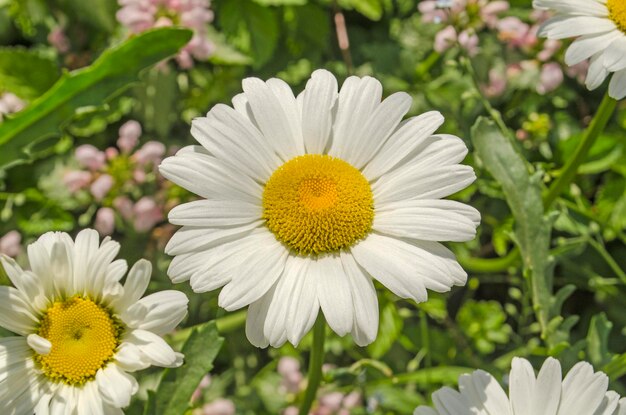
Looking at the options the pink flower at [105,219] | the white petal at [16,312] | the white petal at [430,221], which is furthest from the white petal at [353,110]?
the pink flower at [105,219]

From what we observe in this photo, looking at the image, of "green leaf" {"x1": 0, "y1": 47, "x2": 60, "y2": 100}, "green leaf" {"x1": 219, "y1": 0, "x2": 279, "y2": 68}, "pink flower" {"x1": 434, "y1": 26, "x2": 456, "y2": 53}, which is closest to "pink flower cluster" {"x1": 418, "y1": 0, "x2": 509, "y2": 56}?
"pink flower" {"x1": 434, "y1": 26, "x2": 456, "y2": 53}

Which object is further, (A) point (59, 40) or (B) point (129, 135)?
(A) point (59, 40)

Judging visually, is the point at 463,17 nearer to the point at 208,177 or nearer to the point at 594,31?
the point at 594,31

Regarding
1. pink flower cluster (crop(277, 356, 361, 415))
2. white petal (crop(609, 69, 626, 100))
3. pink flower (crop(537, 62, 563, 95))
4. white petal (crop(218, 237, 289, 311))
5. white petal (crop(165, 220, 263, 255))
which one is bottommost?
pink flower cluster (crop(277, 356, 361, 415))

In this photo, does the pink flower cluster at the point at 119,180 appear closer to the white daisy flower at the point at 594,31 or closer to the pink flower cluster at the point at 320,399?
the pink flower cluster at the point at 320,399

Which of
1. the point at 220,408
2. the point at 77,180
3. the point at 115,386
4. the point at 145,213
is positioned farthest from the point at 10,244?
the point at 115,386

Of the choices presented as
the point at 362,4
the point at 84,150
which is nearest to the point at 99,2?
the point at 84,150

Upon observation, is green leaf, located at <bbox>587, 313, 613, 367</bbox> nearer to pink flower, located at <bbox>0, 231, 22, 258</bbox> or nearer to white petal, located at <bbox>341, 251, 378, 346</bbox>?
white petal, located at <bbox>341, 251, 378, 346</bbox>
